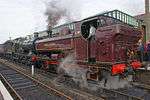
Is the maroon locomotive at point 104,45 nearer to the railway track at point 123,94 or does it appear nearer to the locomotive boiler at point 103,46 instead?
the locomotive boiler at point 103,46

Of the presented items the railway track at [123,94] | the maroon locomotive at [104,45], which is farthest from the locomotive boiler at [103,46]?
the railway track at [123,94]

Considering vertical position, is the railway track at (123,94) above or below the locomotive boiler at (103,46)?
below

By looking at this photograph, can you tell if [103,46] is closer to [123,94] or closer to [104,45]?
[104,45]

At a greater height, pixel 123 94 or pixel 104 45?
pixel 104 45

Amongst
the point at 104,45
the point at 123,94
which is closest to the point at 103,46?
the point at 104,45

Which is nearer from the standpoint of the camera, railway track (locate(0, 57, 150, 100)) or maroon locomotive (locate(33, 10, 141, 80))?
railway track (locate(0, 57, 150, 100))

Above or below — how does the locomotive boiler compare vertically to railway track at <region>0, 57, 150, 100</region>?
above

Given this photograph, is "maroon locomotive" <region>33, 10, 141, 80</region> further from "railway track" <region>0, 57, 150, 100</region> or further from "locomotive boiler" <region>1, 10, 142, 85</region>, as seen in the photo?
"railway track" <region>0, 57, 150, 100</region>

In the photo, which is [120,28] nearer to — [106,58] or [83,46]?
[106,58]

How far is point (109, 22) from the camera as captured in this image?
40.3 feet

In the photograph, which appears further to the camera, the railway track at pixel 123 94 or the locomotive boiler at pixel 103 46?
the locomotive boiler at pixel 103 46

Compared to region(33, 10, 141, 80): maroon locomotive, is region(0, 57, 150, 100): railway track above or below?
below

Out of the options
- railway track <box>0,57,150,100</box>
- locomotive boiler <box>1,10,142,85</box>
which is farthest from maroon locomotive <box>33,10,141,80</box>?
railway track <box>0,57,150,100</box>

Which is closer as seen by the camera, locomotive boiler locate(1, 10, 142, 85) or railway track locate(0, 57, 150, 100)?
railway track locate(0, 57, 150, 100)
